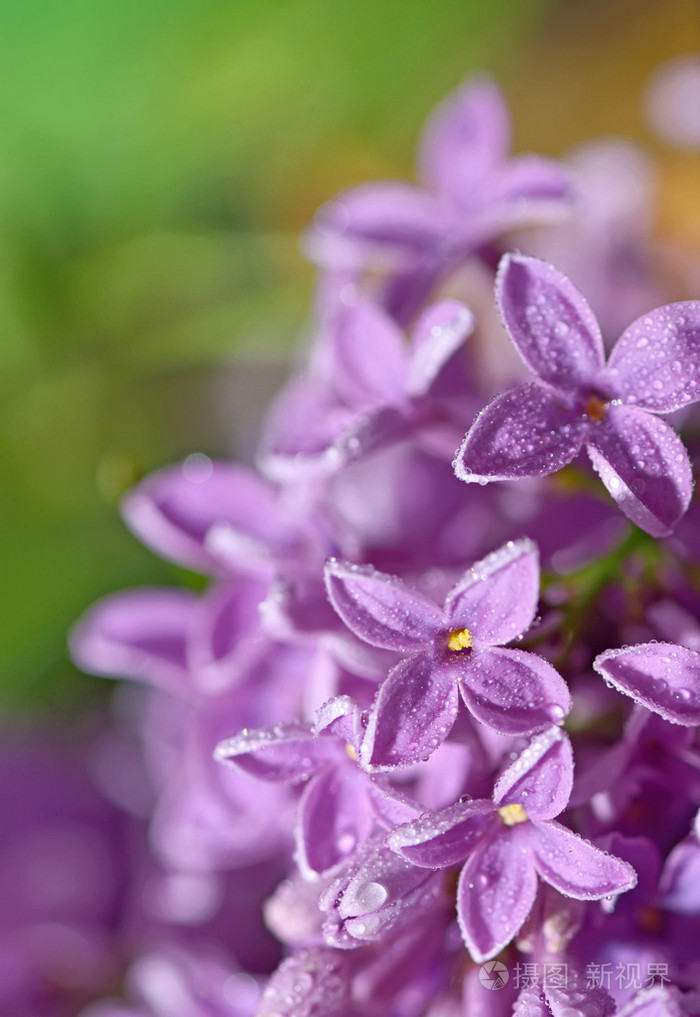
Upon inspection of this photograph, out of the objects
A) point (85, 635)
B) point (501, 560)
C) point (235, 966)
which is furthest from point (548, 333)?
point (235, 966)

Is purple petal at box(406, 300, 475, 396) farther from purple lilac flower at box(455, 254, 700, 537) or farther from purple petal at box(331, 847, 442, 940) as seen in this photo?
purple petal at box(331, 847, 442, 940)

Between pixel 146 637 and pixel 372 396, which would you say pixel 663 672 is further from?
pixel 146 637

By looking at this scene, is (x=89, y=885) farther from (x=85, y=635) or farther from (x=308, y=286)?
(x=308, y=286)

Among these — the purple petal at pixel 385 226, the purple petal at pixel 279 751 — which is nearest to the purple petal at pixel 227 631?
the purple petal at pixel 279 751

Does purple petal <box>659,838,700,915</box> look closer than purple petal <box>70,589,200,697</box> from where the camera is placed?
Yes

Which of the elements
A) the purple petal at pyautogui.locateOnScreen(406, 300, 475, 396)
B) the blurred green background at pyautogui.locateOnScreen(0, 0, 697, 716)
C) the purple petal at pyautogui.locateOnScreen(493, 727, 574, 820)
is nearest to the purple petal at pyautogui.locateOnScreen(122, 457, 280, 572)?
the purple petal at pyautogui.locateOnScreen(406, 300, 475, 396)

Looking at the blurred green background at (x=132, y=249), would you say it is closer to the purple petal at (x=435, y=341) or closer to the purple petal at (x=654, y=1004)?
the purple petal at (x=435, y=341)
